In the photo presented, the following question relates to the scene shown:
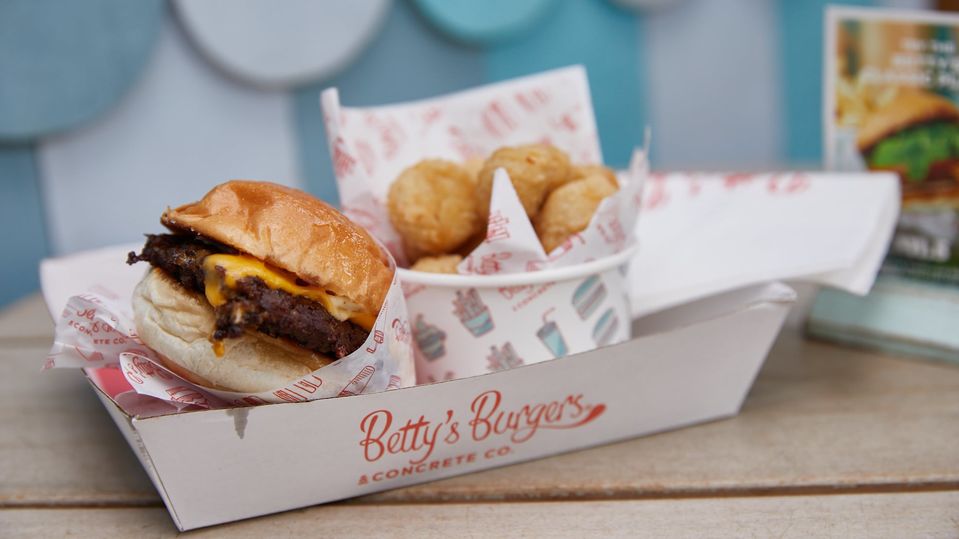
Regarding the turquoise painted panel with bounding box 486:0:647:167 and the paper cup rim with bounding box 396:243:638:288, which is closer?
the paper cup rim with bounding box 396:243:638:288

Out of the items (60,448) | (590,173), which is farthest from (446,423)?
(60,448)

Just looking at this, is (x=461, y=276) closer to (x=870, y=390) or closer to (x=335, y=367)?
(x=335, y=367)

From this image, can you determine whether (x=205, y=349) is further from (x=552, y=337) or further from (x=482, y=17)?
(x=482, y=17)

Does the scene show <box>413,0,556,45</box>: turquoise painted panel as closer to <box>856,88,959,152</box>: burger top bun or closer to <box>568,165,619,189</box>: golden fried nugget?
<box>856,88,959,152</box>: burger top bun

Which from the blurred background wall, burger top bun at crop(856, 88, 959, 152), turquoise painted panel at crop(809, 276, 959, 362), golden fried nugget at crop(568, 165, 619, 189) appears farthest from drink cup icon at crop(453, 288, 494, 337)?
the blurred background wall

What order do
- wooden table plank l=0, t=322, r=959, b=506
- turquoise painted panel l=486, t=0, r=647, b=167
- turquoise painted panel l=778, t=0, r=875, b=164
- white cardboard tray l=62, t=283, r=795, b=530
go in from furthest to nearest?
turquoise painted panel l=778, t=0, r=875, b=164, turquoise painted panel l=486, t=0, r=647, b=167, wooden table plank l=0, t=322, r=959, b=506, white cardboard tray l=62, t=283, r=795, b=530

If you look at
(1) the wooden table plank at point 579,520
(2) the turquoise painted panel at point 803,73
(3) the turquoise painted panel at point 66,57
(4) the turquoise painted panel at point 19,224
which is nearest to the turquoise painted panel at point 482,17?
(3) the turquoise painted panel at point 66,57

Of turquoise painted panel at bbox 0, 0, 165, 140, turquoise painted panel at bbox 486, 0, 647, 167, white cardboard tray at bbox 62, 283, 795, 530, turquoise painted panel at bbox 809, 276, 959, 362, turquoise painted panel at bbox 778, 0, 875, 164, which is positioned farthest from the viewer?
turquoise painted panel at bbox 778, 0, 875, 164
